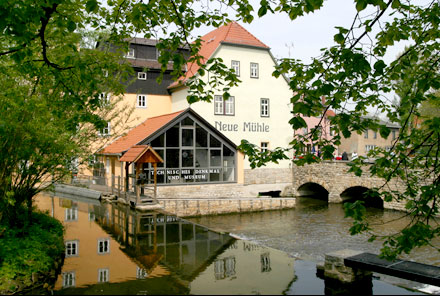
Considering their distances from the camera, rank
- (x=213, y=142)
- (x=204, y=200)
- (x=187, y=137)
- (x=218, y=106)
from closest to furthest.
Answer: (x=204, y=200)
(x=187, y=137)
(x=213, y=142)
(x=218, y=106)

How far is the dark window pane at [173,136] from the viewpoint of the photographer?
20328 millimetres

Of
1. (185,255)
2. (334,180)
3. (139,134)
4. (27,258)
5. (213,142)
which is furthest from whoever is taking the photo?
(334,180)

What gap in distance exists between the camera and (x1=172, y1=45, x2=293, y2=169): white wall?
26.3m

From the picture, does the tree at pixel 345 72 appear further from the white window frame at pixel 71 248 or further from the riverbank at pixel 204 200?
the riverbank at pixel 204 200

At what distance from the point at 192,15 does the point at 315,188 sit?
82.3 ft

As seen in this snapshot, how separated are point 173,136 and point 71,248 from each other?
1091 cm

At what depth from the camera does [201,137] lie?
2119 cm

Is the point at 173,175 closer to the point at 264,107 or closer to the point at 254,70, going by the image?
the point at 264,107

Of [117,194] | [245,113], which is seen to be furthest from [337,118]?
[245,113]

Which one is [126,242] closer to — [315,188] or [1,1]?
[1,1]

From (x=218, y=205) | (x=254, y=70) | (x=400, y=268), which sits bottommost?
(x=218, y=205)

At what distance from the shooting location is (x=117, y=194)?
1897 cm

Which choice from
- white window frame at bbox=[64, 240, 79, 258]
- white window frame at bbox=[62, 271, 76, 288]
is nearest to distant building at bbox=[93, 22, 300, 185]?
white window frame at bbox=[64, 240, 79, 258]

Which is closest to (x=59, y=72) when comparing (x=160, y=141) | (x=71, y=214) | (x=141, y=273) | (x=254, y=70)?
(x=141, y=273)
